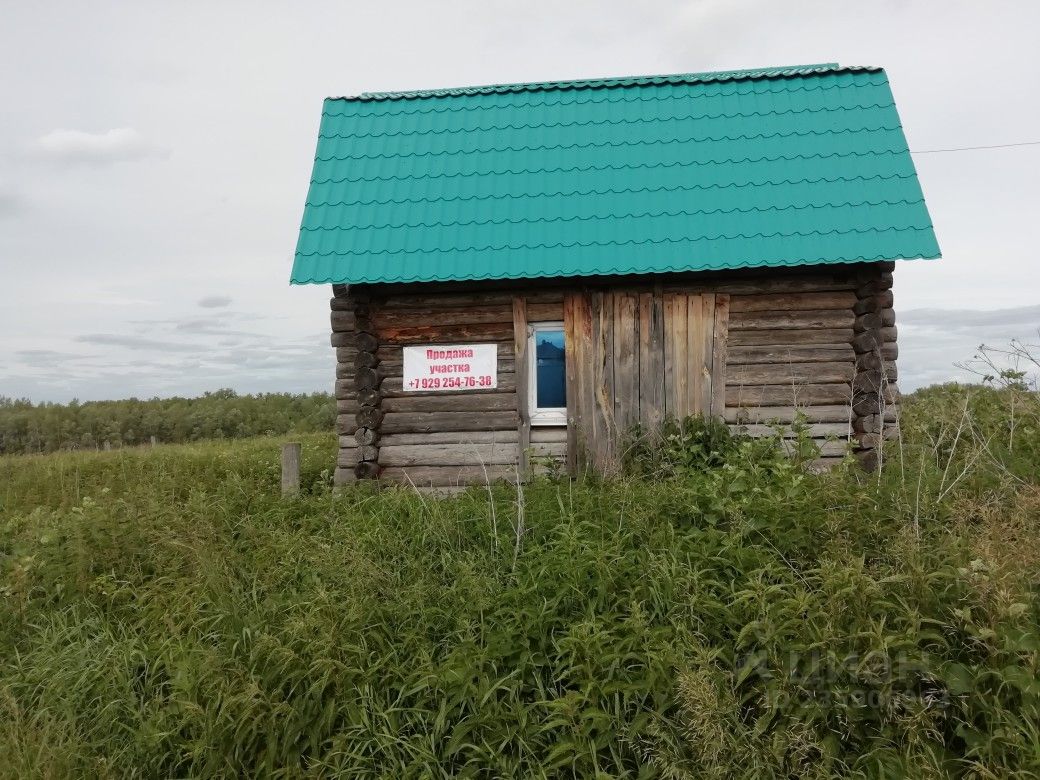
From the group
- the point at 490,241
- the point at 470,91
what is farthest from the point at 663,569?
the point at 470,91

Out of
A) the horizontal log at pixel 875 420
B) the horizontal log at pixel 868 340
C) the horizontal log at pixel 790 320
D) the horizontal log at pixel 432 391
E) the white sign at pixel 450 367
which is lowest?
the horizontal log at pixel 875 420

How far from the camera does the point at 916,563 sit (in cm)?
407

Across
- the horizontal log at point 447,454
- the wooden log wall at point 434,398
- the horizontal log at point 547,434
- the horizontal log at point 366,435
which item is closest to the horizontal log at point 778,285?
the wooden log wall at point 434,398

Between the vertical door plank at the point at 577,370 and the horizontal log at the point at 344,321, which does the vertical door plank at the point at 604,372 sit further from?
the horizontal log at the point at 344,321

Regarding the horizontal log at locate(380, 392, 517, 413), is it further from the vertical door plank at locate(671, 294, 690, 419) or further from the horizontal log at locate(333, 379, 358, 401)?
the vertical door plank at locate(671, 294, 690, 419)

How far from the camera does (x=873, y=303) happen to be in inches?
329

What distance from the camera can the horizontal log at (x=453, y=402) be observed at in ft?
28.8

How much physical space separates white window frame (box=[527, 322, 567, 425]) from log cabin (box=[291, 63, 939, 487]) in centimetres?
2

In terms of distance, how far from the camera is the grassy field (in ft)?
11.4

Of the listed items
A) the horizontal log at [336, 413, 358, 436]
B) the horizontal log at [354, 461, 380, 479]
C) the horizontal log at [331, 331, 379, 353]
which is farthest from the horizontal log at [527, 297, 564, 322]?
the horizontal log at [354, 461, 380, 479]

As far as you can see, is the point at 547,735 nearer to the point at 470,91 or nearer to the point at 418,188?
the point at 418,188

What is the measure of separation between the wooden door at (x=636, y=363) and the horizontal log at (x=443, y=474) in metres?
0.97

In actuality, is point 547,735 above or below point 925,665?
below

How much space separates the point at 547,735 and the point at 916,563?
2.38 meters
